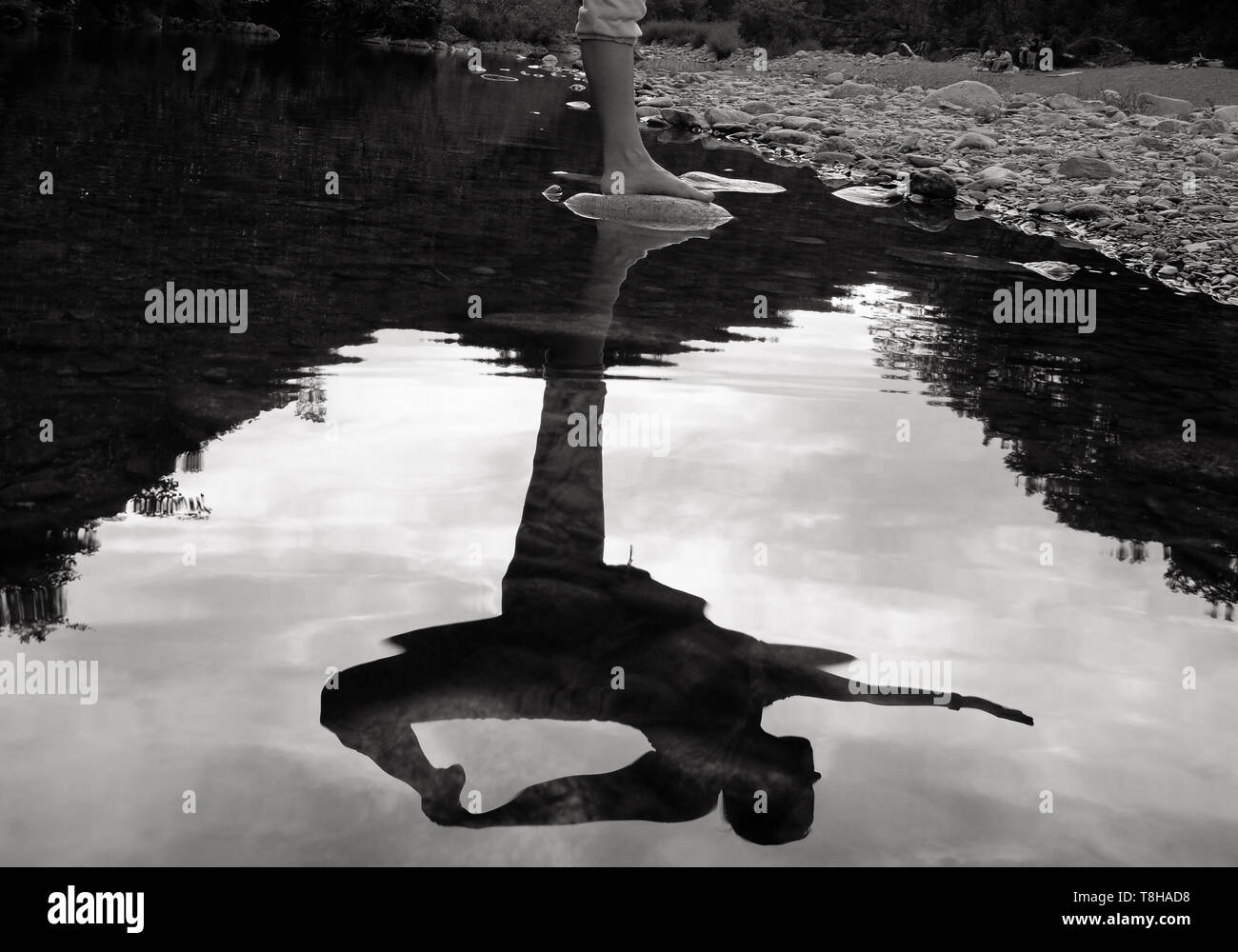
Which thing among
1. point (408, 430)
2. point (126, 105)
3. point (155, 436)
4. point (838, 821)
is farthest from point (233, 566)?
point (126, 105)

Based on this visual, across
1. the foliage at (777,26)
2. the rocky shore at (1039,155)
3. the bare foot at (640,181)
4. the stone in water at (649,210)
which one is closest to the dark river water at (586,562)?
the stone in water at (649,210)

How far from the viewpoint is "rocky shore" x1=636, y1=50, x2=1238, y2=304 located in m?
6.61

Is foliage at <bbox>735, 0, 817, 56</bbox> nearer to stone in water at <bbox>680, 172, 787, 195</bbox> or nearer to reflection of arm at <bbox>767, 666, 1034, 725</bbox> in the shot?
stone in water at <bbox>680, 172, 787, 195</bbox>

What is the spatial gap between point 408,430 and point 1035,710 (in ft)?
5.02

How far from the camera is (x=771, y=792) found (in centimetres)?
152

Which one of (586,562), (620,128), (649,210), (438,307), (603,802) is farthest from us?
(649,210)

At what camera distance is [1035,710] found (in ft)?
5.82

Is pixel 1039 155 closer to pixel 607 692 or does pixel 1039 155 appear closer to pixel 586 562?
pixel 586 562

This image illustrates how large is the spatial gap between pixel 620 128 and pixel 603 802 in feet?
15.6

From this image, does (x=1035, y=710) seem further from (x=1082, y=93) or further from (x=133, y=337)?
(x=1082, y=93)

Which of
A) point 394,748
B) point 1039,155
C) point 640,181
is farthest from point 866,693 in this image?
point 1039,155

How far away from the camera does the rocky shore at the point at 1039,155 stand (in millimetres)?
6609

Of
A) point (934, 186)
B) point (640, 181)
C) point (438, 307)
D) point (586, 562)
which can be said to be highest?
point (934, 186)
